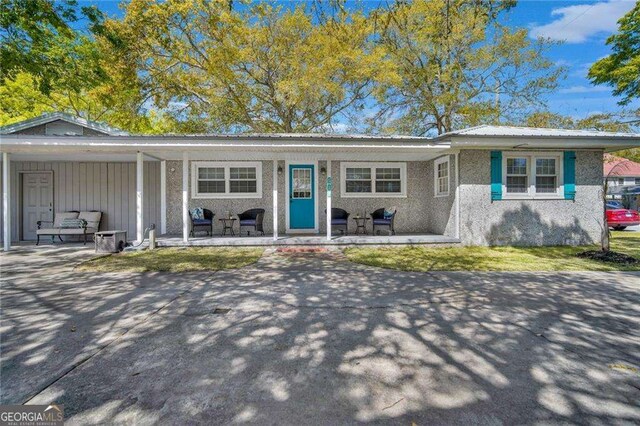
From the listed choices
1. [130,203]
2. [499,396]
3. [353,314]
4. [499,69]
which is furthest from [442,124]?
[499,396]

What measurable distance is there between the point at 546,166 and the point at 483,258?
4.13 metres

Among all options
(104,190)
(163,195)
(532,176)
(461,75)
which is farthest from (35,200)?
(461,75)

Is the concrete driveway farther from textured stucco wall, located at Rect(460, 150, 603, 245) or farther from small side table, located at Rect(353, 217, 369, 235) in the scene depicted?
small side table, located at Rect(353, 217, 369, 235)

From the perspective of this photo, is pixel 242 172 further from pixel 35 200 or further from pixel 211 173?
pixel 35 200

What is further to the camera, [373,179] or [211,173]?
[373,179]

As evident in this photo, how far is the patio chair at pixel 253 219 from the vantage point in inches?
387

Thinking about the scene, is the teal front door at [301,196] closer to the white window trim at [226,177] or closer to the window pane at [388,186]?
the white window trim at [226,177]

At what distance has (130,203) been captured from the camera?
1062cm

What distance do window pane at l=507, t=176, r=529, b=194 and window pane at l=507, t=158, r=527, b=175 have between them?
142mm

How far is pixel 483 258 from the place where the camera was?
7.36 metres

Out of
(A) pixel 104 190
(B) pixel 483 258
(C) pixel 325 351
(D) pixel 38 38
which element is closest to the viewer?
A: (C) pixel 325 351

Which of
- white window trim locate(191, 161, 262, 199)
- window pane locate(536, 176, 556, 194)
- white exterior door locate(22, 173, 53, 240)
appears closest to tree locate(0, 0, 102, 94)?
white exterior door locate(22, 173, 53, 240)

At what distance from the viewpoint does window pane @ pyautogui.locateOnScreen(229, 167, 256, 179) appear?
1070 cm

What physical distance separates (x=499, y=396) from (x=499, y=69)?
19.7 meters
